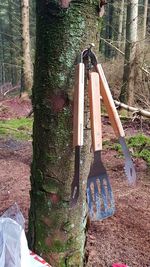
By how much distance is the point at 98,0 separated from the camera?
4.52ft

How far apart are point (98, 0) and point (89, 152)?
26.0 inches

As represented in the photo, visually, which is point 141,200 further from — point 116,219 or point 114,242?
point 114,242

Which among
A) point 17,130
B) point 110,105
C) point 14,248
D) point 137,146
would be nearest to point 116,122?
point 110,105

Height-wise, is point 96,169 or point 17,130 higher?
point 96,169

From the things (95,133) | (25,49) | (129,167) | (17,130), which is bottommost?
(17,130)

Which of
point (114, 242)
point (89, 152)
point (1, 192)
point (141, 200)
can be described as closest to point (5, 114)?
point (1, 192)

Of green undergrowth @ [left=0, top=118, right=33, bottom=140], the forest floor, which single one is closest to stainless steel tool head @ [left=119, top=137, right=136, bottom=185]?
the forest floor

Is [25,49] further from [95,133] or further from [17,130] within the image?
[95,133]

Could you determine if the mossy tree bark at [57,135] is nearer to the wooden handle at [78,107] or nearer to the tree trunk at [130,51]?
the wooden handle at [78,107]

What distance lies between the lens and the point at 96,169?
4.24ft

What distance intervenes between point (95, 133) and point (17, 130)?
16.7ft

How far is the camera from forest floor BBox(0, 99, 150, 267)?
2.10 meters

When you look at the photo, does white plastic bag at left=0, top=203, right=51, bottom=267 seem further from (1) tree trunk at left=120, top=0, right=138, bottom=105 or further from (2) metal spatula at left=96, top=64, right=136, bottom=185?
(1) tree trunk at left=120, top=0, right=138, bottom=105

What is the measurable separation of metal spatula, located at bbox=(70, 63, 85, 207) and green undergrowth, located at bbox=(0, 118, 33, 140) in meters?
4.42
